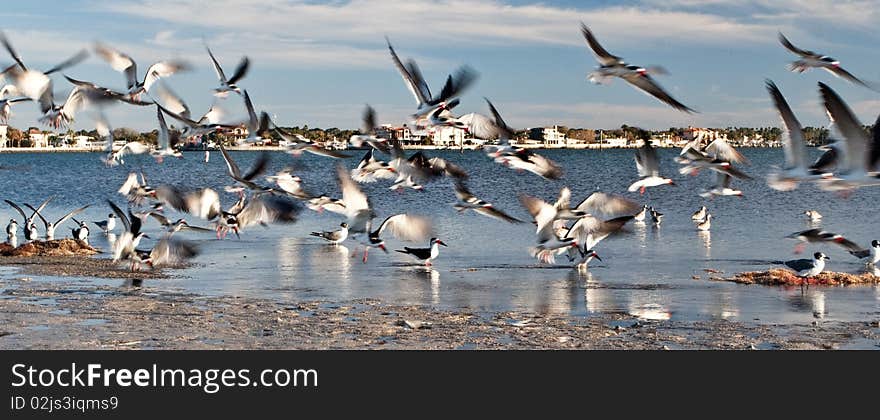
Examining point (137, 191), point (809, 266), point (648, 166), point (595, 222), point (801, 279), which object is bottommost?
point (801, 279)

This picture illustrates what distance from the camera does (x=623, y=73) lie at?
1501 cm

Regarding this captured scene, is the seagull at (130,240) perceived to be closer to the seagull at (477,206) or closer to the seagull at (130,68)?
the seagull at (130,68)

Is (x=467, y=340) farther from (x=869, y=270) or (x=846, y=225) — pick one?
(x=846, y=225)

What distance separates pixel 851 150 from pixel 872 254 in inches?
338

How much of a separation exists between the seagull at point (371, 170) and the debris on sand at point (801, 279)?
5.96 meters

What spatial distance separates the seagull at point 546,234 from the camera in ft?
59.7

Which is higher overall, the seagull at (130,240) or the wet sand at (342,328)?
the seagull at (130,240)

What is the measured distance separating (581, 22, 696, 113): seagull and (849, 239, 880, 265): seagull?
280 inches

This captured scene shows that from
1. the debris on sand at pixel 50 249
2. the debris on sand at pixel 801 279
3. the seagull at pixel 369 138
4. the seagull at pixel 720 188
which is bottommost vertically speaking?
the debris on sand at pixel 801 279

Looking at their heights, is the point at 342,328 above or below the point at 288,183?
below

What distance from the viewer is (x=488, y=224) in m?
29.9

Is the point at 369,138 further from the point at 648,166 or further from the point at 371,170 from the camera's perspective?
the point at 648,166

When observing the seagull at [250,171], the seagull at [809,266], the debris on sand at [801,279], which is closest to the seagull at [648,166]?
the debris on sand at [801,279]

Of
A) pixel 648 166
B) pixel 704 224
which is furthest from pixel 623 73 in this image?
pixel 704 224
